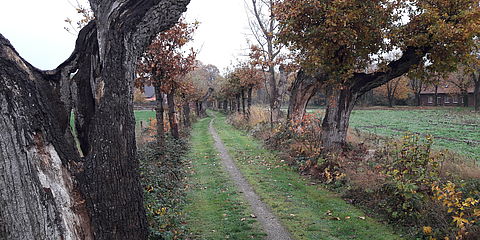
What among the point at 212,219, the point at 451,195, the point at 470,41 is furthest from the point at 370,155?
the point at 212,219

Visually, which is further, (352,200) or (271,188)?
(271,188)

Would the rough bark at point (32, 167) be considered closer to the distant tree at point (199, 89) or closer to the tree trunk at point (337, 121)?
the tree trunk at point (337, 121)

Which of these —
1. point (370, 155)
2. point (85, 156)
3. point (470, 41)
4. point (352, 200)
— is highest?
point (470, 41)

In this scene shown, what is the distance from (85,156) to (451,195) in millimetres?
5735

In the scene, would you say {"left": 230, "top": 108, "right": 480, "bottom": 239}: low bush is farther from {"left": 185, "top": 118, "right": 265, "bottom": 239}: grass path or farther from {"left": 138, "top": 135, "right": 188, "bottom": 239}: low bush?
{"left": 138, "top": 135, "right": 188, "bottom": 239}: low bush

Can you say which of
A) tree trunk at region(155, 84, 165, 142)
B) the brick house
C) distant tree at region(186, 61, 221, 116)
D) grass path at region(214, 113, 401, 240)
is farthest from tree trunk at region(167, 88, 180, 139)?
the brick house

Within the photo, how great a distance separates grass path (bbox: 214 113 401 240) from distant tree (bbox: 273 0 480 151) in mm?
3417

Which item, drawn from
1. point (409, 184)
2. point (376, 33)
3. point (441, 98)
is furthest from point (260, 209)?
point (441, 98)

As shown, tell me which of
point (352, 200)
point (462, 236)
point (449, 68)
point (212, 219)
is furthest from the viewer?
point (449, 68)

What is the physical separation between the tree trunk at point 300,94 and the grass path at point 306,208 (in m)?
4.51

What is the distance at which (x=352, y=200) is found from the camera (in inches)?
331

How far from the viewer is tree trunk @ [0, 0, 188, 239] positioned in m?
3.43

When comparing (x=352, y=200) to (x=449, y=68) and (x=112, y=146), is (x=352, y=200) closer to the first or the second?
(x=449, y=68)

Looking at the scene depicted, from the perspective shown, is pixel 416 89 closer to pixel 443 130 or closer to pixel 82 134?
pixel 443 130
